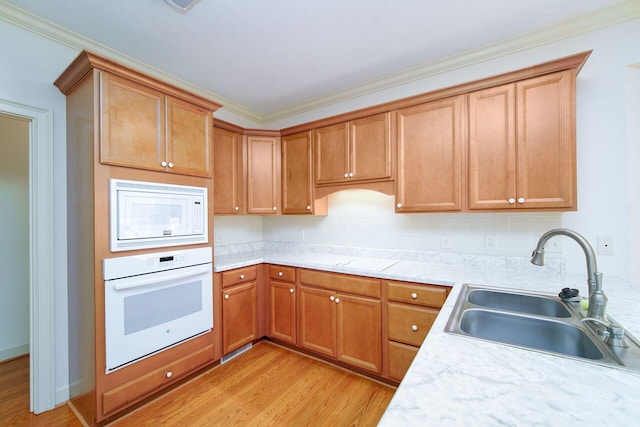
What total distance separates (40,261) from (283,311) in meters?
1.84

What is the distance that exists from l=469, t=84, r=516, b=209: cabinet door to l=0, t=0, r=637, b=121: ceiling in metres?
0.51

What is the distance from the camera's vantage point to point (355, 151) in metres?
2.49

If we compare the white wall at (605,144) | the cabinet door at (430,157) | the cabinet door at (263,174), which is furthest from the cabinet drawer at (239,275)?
the white wall at (605,144)

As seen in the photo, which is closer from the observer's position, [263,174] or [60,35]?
[60,35]

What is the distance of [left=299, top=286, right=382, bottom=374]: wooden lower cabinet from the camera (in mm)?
2143

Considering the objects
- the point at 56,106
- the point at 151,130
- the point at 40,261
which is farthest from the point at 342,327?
the point at 56,106

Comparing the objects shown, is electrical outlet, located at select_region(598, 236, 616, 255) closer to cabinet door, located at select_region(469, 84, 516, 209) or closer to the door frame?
cabinet door, located at select_region(469, 84, 516, 209)

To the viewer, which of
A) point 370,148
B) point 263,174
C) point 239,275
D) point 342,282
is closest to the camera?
point 342,282

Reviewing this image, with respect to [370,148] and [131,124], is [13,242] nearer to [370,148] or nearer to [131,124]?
[131,124]

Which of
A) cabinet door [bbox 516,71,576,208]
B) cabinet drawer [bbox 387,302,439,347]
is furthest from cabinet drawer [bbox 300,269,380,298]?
cabinet door [bbox 516,71,576,208]

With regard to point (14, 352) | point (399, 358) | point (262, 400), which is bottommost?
point (262, 400)

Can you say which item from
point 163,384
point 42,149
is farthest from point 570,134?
point 42,149

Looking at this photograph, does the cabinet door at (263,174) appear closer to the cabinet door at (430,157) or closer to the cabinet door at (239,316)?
the cabinet door at (239,316)

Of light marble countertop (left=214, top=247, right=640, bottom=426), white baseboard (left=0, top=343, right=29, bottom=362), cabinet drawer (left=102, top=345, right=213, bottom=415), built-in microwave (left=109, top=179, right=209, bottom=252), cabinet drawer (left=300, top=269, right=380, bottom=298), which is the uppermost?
built-in microwave (left=109, top=179, right=209, bottom=252)
